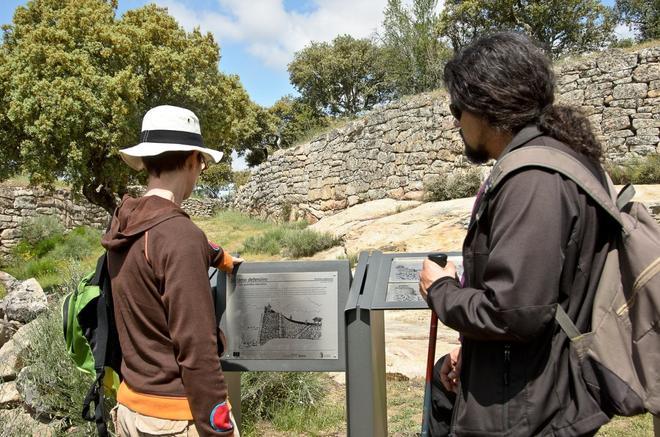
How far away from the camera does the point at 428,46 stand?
17547 millimetres

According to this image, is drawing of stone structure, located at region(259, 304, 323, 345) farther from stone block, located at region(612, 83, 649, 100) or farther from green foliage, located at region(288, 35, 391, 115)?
green foliage, located at region(288, 35, 391, 115)

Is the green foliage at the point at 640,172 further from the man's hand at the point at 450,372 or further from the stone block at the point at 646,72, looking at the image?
the man's hand at the point at 450,372

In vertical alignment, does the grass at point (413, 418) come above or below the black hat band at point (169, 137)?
below

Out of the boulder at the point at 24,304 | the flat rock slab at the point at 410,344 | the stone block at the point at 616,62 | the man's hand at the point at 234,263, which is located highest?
the stone block at the point at 616,62

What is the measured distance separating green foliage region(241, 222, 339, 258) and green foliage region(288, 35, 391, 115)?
19977 mm

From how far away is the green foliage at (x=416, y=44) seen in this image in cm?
1748

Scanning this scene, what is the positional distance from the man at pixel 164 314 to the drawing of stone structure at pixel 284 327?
2.11 feet

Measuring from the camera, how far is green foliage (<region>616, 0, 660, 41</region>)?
19.4 meters

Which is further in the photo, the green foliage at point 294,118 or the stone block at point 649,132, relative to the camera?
the green foliage at point 294,118

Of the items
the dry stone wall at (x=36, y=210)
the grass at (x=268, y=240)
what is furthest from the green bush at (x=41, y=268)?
the grass at (x=268, y=240)

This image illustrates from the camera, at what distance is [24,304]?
6.05 metres

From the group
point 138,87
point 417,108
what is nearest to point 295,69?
point 417,108

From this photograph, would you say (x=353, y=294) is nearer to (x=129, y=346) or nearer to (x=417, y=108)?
(x=129, y=346)

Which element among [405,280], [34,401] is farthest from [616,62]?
[34,401]
